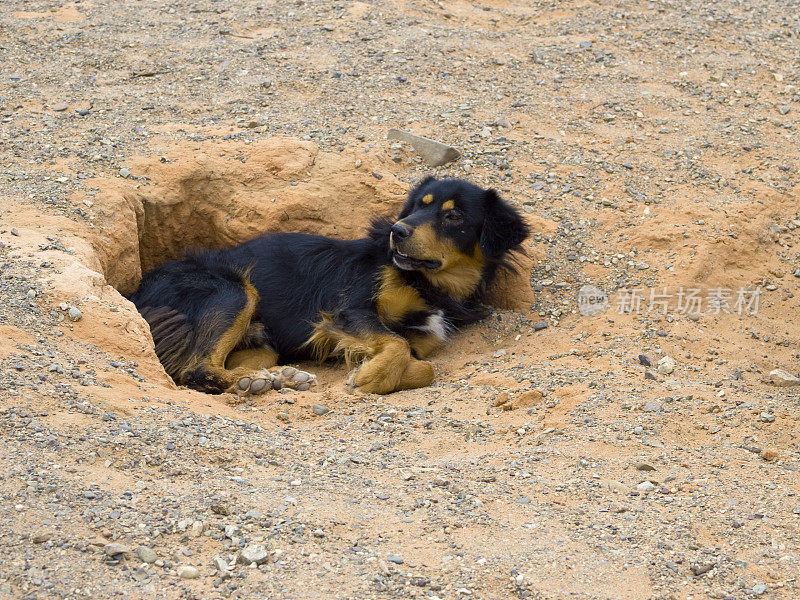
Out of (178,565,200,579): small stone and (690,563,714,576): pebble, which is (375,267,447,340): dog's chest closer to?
(690,563,714,576): pebble

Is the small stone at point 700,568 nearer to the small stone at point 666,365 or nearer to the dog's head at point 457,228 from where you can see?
the small stone at point 666,365

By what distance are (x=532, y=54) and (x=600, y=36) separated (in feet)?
3.25

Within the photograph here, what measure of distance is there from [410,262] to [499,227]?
0.78 metres

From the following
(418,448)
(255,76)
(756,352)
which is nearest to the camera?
(418,448)

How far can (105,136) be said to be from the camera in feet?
28.0

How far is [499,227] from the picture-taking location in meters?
7.51

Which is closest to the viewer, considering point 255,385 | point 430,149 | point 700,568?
point 700,568

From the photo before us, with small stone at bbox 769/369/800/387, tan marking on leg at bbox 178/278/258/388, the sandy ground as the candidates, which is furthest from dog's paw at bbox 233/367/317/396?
small stone at bbox 769/369/800/387

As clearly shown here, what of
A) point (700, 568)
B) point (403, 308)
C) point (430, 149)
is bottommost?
point (403, 308)

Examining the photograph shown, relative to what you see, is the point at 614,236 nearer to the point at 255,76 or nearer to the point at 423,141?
the point at 423,141

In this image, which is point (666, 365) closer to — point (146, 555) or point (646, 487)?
point (646, 487)

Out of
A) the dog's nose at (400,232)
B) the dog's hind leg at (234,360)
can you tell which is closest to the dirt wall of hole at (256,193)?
the dog's hind leg at (234,360)

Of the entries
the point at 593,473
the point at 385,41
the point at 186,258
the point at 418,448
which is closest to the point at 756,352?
the point at 593,473

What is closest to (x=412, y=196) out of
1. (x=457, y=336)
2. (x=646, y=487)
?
(x=457, y=336)
